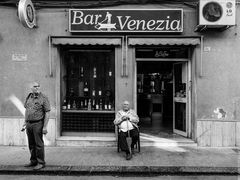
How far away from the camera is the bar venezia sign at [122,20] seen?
7977mm

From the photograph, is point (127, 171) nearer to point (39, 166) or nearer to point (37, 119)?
point (39, 166)

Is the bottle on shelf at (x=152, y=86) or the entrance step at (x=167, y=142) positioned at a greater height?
the bottle on shelf at (x=152, y=86)

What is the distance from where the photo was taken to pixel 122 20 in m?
8.01

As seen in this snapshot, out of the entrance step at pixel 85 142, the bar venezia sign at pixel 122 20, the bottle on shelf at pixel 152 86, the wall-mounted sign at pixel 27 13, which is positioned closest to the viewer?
the wall-mounted sign at pixel 27 13

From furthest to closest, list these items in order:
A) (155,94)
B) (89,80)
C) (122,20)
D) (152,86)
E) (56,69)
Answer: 1. (152,86)
2. (155,94)
3. (89,80)
4. (56,69)
5. (122,20)

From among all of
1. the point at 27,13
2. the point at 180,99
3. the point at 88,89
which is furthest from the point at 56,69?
the point at 180,99

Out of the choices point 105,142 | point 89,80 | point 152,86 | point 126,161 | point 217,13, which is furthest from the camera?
point 152,86

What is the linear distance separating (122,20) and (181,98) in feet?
9.80

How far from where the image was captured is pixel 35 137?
6.10 m

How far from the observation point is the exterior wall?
805 cm

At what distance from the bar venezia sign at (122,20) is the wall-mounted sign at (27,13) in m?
1.01

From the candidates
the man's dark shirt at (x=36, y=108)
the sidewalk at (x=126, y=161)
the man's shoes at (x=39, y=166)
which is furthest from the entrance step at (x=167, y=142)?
the man's dark shirt at (x=36, y=108)

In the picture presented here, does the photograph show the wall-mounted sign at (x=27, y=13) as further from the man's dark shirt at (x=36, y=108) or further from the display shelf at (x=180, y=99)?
the display shelf at (x=180, y=99)

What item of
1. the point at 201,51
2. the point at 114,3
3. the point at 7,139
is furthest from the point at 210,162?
the point at 7,139
